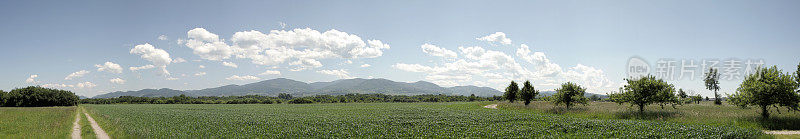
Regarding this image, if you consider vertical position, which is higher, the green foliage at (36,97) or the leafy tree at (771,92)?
the leafy tree at (771,92)

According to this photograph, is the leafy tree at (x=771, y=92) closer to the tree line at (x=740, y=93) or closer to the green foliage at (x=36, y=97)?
the tree line at (x=740, y=93)

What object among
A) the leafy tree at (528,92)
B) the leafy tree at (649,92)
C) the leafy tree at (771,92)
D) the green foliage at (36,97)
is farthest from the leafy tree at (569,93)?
the green foliage at (36,97)

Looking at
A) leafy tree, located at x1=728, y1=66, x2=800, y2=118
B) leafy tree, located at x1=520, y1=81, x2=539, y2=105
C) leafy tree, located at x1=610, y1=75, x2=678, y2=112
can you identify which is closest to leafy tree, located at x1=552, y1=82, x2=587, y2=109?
leafy tree, located at x1=610, y1=75, x2=678, y2=112

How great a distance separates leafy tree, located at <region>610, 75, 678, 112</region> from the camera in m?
28.1

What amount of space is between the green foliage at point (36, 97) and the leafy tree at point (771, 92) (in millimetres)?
123884

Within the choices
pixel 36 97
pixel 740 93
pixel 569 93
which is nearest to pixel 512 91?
pixel 569 93

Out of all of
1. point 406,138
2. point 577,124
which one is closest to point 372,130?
point 406,138

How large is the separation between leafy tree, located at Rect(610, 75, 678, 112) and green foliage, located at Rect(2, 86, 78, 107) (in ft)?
388

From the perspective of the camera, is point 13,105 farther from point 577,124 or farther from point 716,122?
point 716,122

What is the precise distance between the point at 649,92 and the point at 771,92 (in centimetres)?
794

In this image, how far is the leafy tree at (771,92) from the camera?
20.6m

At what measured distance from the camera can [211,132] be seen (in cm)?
2119

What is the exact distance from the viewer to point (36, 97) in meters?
75.8

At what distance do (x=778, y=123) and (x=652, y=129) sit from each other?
31.7 feet
